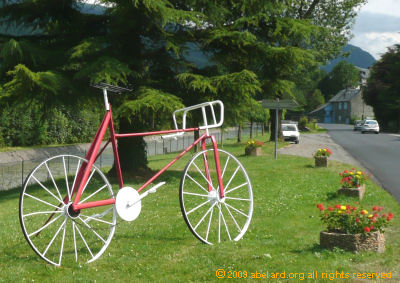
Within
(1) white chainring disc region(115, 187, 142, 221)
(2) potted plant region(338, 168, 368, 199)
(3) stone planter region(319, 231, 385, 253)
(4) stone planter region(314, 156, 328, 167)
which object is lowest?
(4) stone planter region(314, 156, 328, 167)

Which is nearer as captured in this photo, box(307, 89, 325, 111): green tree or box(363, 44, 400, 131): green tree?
box(363, 44, 400, 131): green tree

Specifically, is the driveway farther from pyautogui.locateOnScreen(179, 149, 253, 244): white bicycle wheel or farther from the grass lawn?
the grass lawn

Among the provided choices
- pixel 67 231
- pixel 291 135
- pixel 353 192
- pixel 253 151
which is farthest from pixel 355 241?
pixel 291 135

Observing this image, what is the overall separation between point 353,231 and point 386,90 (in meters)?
66.4

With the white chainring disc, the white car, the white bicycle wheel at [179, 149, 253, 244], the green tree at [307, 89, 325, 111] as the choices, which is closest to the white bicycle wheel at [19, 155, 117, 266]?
the white chainring disc

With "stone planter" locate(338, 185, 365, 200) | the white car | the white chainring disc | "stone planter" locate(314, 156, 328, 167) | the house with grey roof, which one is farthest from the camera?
the house with grey roof

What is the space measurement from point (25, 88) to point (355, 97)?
125400 millimetres

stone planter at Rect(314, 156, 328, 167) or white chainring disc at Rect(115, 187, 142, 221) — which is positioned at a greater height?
white chainring disc at Rect(115, 187, 142, 221)

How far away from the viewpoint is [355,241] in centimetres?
604

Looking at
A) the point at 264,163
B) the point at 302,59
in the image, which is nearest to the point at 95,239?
the point at 302,59

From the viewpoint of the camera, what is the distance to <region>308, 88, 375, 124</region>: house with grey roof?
5123 inches

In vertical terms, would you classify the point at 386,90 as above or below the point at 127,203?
above

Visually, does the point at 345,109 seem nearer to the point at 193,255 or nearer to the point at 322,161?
the point at 322,161

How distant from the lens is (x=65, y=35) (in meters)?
16.1
